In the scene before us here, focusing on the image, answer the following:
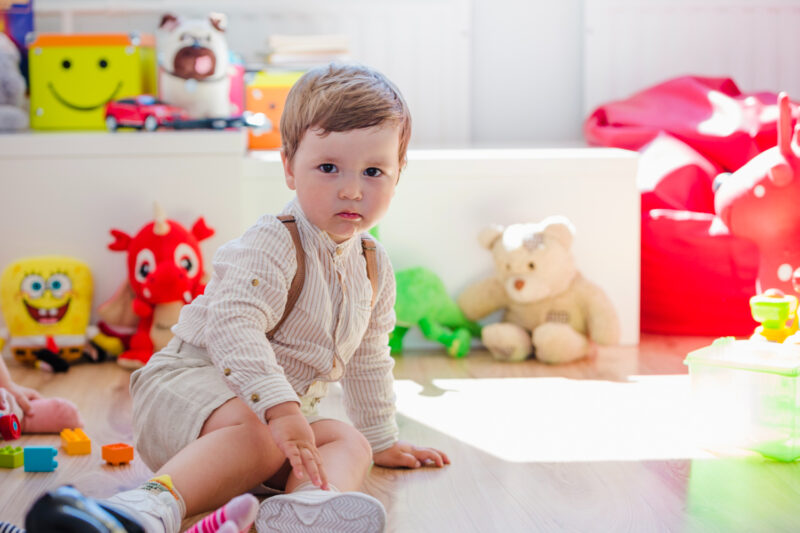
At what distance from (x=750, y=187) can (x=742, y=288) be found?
408mm

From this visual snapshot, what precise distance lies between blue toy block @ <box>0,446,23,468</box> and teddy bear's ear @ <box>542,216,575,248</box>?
1.15m

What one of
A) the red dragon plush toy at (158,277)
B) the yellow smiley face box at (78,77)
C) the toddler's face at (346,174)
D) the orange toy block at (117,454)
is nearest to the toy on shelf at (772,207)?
the toddler's face at (346,174)

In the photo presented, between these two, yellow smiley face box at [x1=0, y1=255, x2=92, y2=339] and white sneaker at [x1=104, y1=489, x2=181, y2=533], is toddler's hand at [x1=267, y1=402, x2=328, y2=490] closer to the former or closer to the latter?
white sneaker at [x1=104, y1=489, x2=181, y2=533]

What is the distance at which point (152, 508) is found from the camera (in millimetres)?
916

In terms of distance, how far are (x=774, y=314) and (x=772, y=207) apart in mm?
401

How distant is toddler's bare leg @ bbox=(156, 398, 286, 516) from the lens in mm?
1002

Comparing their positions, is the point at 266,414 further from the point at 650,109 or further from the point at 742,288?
the point at 650,109

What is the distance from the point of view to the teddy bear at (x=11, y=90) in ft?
7.47

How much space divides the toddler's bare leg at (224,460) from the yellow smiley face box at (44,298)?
1.02 metres

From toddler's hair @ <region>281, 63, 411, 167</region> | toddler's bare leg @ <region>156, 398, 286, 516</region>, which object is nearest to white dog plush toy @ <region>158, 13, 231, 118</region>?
toddler's hair @ <region>281, 63, 411, 167</region>

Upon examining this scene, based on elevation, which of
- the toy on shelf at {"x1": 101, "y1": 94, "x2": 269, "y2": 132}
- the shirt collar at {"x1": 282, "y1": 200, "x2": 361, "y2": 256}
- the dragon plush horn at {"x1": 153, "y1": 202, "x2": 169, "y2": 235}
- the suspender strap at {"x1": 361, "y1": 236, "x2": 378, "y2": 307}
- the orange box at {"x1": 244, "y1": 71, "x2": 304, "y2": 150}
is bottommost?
the dragon plush horn at {"x1": 153, "y1": 202, "x2": 169, "y2": 235}

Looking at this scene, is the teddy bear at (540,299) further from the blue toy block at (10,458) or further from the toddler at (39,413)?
the blue toy block at (10,458)

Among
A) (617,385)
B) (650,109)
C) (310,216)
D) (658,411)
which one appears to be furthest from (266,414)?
(650,109)

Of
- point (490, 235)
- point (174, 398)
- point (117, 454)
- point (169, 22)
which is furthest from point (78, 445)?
point (169, 22)
